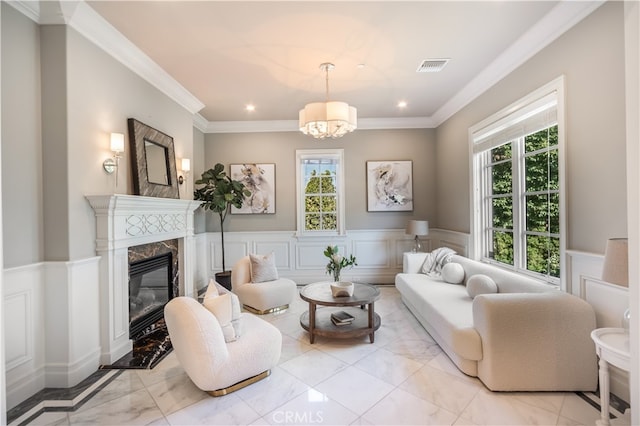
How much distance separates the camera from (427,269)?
4.07 metres

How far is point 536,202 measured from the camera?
9.63 feet

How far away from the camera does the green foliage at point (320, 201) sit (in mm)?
5344

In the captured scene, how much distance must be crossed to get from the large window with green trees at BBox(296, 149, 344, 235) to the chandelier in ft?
7.16


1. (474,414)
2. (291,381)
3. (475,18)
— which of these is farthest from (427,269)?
(475,18)

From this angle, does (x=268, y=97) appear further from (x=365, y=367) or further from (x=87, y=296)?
(x=365, y=367)

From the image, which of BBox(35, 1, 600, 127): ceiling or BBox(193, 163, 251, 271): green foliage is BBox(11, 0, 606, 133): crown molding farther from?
BBox(193, 163, 251, 271): green foliage

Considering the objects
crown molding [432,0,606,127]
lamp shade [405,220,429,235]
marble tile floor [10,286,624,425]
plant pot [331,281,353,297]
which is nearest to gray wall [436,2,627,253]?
crown molding [432,0,606,127]

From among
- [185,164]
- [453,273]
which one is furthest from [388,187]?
[185,164]

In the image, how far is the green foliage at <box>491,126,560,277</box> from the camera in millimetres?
2699

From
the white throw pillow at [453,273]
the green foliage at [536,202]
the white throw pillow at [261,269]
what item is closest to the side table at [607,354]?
the green foliage at [536,202]

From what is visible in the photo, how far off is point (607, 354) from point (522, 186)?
1.94m

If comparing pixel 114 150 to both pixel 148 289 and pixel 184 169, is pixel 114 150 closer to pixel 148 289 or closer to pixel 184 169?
pixel 184 169

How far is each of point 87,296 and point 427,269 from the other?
387cm

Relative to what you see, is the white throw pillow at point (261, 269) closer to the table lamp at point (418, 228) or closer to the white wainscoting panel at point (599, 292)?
the table lamp at point (418, 228)
